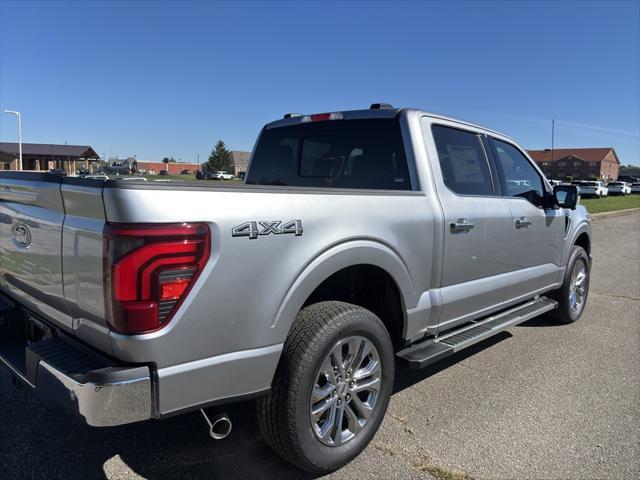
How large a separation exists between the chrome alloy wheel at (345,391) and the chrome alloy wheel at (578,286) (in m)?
3.52

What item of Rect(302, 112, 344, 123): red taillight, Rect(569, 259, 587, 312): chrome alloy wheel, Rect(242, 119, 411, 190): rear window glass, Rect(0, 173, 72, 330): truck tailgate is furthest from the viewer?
Rect(569, 259, 587, 312): chrome alloy wheel

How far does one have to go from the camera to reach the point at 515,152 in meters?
4.67

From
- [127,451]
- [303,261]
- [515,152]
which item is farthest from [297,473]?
[515,152]

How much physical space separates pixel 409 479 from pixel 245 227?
5.33 feet

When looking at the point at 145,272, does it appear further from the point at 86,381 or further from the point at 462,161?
the point at 462,161

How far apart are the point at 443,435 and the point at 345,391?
0.83 meters

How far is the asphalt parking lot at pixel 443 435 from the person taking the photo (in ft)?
9.04

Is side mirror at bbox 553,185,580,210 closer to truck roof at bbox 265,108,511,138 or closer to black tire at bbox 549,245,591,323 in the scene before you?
black tire at bbox 549,245,591,323

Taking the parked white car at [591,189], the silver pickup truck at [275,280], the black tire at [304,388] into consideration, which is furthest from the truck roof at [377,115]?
the parked white car at [591,189]

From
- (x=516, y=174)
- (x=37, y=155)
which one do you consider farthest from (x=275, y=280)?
(x=37, y=155)

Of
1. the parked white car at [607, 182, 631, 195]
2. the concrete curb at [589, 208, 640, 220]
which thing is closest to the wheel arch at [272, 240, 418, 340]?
the concrete curb at [589, 208, 640, 220]

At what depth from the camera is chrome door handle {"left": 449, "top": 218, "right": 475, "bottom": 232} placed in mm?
3449

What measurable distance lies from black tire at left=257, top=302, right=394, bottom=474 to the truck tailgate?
1030 mm

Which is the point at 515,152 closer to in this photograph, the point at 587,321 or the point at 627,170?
the point at 587,321
